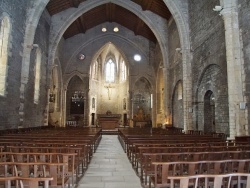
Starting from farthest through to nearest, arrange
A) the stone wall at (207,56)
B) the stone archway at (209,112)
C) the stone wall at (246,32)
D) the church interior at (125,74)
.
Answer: the stone archway at (209,112) → the stone wall at (207,56) → the church interior at (125,74) → the stone wall at (246,32)

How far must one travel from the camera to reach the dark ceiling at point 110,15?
1877 centimetres

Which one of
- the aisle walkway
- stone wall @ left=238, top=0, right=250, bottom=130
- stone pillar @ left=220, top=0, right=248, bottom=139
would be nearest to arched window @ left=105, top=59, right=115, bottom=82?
stone pillar @ left=220, top=0, right=248, bottom=139

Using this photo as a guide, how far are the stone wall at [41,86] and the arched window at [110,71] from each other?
13299 millimetres

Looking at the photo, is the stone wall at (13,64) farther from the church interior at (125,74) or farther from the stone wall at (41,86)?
the stone wall at (41,86)

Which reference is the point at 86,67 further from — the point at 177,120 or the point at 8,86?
the point at 8,86

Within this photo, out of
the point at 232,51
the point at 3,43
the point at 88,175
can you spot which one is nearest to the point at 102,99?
the point at 3,43

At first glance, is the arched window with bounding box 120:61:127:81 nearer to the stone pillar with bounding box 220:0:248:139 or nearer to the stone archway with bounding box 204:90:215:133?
the stone archway with bounding box 204:90:215:133

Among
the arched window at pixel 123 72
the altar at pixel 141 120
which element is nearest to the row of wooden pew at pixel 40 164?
the altar at pixel 141 120

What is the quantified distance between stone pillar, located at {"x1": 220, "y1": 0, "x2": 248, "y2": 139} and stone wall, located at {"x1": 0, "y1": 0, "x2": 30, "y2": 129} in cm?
997

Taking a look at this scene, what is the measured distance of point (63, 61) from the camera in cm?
2569

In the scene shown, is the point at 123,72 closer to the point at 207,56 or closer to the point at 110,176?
the point at 207,56

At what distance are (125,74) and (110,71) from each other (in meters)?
2.79

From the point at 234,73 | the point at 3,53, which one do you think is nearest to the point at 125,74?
the point at 3,53

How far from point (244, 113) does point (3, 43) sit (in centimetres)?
1129
